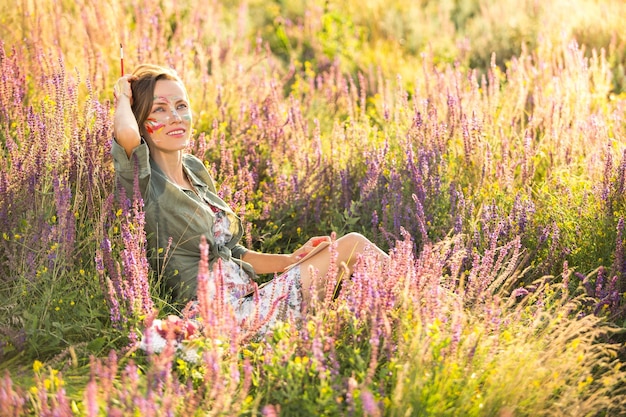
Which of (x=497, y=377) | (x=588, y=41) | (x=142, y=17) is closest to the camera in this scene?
(x=497, y=377)

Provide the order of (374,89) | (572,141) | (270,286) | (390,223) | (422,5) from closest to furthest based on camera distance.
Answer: (270,286)
(390,223)
(572,141)
(374,89)
(422,5)

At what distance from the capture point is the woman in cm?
338

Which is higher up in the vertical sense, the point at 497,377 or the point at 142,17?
the point at 142,17

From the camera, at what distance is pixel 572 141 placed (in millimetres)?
4652

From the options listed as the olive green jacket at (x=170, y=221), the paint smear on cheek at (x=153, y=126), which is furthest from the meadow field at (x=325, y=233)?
the paint smear on cheek at (x=153, y=126)

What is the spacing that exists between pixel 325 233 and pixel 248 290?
3.08ft

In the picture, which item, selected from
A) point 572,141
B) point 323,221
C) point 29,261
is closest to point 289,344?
point 29,261

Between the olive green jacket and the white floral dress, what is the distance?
0.11m

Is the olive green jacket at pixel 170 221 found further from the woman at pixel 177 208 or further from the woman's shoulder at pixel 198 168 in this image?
the woman's shoulder at pixel 198 168

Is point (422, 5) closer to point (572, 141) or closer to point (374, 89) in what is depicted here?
point (374, 89)

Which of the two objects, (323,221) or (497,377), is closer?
(497,377)

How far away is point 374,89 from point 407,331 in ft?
14.6

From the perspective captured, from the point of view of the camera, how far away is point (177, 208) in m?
3.48

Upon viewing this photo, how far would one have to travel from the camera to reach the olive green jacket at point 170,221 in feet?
11.1
